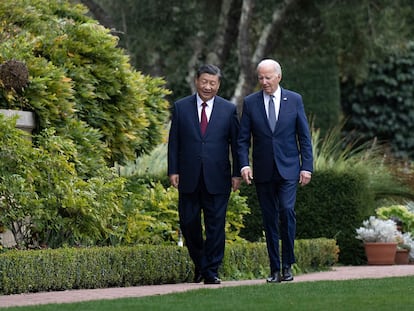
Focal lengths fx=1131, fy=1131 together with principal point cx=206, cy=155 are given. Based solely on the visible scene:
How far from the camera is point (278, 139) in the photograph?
32.7ft

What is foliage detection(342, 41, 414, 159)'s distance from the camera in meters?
29.1

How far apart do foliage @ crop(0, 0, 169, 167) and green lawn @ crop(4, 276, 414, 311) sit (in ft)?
11.5

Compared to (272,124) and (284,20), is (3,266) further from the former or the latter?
(284,20)

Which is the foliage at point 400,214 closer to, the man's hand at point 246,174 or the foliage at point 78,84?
the foliage at point 78,84

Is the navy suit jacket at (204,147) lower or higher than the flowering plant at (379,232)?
higher

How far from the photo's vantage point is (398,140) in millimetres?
29141

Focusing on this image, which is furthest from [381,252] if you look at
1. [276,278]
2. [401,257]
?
[276,278]

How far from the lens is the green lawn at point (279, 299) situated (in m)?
7.58

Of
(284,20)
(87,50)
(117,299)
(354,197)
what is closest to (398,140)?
(284,20)

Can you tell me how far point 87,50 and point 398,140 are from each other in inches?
691

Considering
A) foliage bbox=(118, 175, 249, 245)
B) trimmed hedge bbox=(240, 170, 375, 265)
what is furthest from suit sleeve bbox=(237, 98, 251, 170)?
trimmed hedge bbox=(240, 170, 375, 265)

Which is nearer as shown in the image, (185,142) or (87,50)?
(185,142)

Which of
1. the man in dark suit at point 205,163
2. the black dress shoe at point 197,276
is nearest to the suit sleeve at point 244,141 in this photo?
the man in dark suit at point 205,163

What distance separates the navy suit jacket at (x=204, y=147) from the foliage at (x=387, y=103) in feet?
63.0
